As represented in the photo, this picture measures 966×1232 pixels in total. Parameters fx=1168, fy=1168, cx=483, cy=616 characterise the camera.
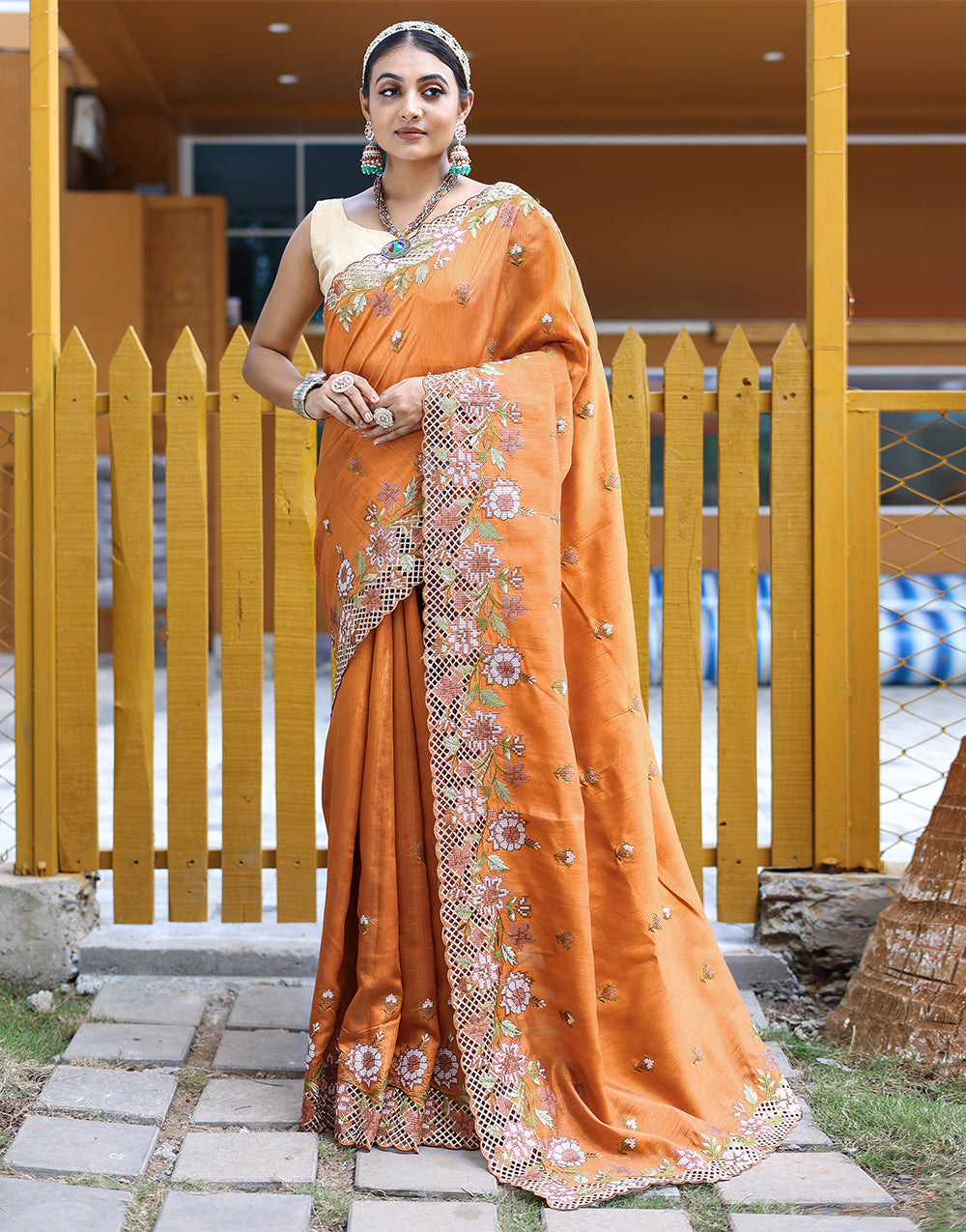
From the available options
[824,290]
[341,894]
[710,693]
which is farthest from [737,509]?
[710,693]

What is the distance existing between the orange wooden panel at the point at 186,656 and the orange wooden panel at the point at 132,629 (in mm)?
56

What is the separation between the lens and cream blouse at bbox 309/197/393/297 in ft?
7.40

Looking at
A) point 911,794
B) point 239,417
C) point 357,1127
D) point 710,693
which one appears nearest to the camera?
point 357,1127

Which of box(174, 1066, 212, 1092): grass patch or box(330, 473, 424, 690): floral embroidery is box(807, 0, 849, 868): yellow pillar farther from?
box(174, 1066, 212, 1092): grass patch

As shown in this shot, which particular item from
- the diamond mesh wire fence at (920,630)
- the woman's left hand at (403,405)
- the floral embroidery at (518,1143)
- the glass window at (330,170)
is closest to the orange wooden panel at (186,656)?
the woman's left hand at (403,405)

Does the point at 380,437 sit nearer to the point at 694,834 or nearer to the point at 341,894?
the point at 341,894

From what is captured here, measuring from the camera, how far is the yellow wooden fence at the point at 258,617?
9.67ft

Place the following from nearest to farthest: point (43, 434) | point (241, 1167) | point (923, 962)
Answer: point (241, 1167) → point (923, 962) → point (43, 434)

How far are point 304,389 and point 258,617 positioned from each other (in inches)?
34.9

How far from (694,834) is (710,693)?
4.88 m

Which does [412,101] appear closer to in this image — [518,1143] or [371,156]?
[371,156]

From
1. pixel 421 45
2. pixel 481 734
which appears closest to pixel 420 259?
pixel 421 45

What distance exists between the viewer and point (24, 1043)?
2.56 m

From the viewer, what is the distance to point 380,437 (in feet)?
7.12
